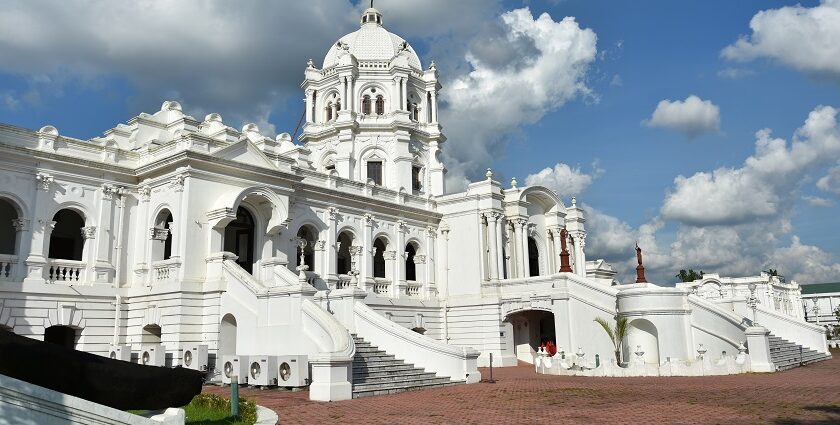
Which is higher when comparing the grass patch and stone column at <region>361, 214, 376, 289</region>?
stone column at <region>361, 214, 376, 289</region>

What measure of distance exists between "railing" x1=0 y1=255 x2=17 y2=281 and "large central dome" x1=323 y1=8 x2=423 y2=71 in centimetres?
2582

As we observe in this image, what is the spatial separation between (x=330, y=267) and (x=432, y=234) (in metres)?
7.98

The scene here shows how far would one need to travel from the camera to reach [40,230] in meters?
22.9

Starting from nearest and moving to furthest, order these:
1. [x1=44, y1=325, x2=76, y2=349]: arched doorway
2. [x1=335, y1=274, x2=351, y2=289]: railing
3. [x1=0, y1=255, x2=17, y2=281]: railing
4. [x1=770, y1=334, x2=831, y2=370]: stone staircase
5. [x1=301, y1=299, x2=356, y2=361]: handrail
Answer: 1. [x1=301, y1=299, x2=356, y2=361]: handrail
2. [x1=0, y1=255, x2=17, y2=281]: railing
3. [x1=44, y1=325, x2=76, y2=349]: arched doorway
4. [x1=770, y1=334, x2=831, y2=370]: stone staircase
5. [x1=335, y1=274, x2=351, y2=289]: railing

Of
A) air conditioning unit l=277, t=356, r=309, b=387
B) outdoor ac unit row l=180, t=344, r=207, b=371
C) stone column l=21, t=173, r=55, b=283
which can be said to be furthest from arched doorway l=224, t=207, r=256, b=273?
air conditioning unit l=277, t=356, r=309, b=387

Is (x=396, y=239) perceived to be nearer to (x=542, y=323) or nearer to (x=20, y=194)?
(x=542, y=323)

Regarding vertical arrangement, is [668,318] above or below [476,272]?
below

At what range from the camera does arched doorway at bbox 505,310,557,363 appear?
3447 centimetres

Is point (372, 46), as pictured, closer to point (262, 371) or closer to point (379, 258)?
point (379, 258)

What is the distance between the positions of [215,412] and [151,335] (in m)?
13.3

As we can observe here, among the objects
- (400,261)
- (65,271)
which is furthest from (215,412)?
(400,261)

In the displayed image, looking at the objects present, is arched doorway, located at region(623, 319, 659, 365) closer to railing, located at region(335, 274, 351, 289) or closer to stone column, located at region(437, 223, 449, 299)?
stone column, located at region(437, 223, 449, 299)

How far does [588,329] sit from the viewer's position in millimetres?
30094

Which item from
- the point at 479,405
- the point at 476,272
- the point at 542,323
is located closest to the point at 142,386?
the point at 479,405
